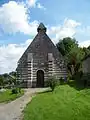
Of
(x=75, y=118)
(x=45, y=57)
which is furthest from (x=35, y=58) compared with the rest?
(x=75, y=118)

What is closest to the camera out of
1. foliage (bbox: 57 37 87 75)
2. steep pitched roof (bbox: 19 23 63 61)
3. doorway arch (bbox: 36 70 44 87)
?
doorway arch (bbox: 36 70 44 87)

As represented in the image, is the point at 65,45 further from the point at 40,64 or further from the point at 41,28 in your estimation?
the point at 40,64

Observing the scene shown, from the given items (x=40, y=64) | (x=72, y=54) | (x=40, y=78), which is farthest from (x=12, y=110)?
(x=72, y=54)

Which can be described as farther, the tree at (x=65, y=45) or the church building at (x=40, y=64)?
the tree at (x=65, y=45)

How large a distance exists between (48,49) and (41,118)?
97.7 ft

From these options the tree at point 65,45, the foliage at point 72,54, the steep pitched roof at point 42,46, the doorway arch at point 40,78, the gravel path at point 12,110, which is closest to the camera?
the gravel path at point 12,110

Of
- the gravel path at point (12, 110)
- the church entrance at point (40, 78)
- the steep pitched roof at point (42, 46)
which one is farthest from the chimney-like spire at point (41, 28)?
the gravel path at point (12, 110)

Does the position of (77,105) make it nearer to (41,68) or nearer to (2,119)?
(2,119)

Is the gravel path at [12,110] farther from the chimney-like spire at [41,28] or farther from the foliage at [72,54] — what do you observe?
the foliage at [72,54]

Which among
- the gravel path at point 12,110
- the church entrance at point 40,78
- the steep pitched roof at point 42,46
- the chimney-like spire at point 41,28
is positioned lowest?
the gravel path at point 12,110

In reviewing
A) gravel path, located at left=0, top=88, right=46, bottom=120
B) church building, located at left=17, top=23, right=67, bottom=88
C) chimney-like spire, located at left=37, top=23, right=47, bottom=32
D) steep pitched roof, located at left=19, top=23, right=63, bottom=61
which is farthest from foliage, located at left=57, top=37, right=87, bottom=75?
gravel path, located at left=0, top=88, right=46, bottom=120

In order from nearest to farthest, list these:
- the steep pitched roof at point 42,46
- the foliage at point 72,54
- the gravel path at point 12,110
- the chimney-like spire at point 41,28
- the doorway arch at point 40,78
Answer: the gravel path at point 12,110, the doorway arch at point 40,78, the steep pitched roof at point 42,46, the chimney-like spire at point 41,28, the foliage at point 72,54

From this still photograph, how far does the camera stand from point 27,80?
4353cm

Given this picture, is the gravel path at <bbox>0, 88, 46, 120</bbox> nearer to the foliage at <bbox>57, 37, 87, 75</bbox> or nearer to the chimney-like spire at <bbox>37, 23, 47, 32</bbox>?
the chimney-like spire at <bbox>37, 23, 47, 32</bbox>
